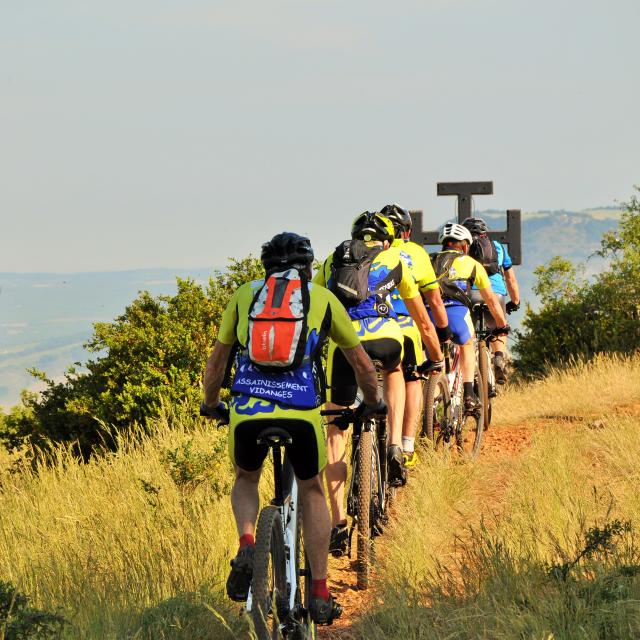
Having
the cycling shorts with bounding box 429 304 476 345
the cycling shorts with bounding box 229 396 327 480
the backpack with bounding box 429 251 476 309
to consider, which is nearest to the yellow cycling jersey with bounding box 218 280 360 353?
the cycling shorts with bounding box 229 396 327 480

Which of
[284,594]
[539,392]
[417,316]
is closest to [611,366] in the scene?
[539,392]

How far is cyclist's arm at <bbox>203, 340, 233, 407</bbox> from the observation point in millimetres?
5312

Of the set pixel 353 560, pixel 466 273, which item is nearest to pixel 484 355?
pixel 466 273

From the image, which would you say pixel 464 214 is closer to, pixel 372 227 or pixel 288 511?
pixel 372 227

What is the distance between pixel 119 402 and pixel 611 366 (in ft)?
24.7

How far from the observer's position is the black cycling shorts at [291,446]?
4902 mm

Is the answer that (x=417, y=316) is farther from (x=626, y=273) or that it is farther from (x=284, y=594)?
(x=626, y=273)

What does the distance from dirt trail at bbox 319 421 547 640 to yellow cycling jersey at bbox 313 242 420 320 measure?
5.71ft

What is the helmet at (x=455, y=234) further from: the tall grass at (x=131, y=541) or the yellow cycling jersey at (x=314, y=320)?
the yellow cycling jersey at (x=314, y=320)

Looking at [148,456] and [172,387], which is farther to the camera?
[172,387]

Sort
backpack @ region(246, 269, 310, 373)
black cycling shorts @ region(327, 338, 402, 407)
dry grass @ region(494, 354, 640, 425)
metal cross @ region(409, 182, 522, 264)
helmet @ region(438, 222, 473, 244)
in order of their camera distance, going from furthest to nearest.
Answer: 1. metal cross @ region(409, 182, 522, 264)
2. dry grass @ region(494, 354, 640, 425)
3. helmet @ region(438, 222, 473, 244)
4. black cycling shorts @ region(327, 338, 402, 407)
5. backpack @ region(246, 269, 310, 373)

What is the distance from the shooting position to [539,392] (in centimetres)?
1491

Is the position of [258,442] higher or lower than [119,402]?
higher

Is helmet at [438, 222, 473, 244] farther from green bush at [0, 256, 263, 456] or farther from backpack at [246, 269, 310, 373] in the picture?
backpack at [246, 269, 310, 373]
